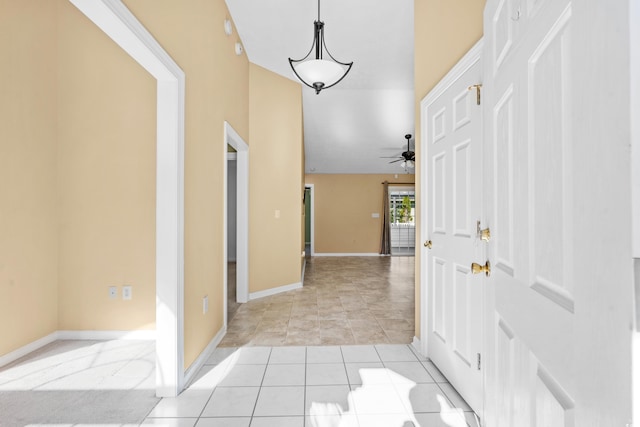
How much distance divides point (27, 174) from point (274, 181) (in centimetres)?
272

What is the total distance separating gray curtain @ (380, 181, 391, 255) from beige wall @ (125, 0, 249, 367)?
6.83 m

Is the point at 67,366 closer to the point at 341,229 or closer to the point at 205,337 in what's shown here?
the point at 205,337

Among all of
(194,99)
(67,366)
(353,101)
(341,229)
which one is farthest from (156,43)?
(341,229)

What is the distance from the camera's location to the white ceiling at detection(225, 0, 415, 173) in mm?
3318

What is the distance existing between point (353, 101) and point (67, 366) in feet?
17.7

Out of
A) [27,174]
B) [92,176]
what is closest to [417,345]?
[92,176]

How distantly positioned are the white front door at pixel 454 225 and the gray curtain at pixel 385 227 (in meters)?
7.05

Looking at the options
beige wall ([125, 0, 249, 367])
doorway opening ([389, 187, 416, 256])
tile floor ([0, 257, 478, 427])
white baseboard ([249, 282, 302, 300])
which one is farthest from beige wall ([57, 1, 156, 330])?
doorway opening ([389, 187, 416, 256])

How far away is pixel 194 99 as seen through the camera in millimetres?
2357

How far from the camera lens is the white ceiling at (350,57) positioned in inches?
131

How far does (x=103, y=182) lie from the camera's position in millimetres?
2984

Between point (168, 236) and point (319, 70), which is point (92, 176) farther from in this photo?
point (319, 70)

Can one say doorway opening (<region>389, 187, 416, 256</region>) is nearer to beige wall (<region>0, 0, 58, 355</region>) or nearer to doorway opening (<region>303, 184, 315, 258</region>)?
doorway opening (<region>303, 184, 315, 258</region>)

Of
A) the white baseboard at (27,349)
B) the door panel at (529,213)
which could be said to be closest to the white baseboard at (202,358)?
the white baseboard at (27,349)
